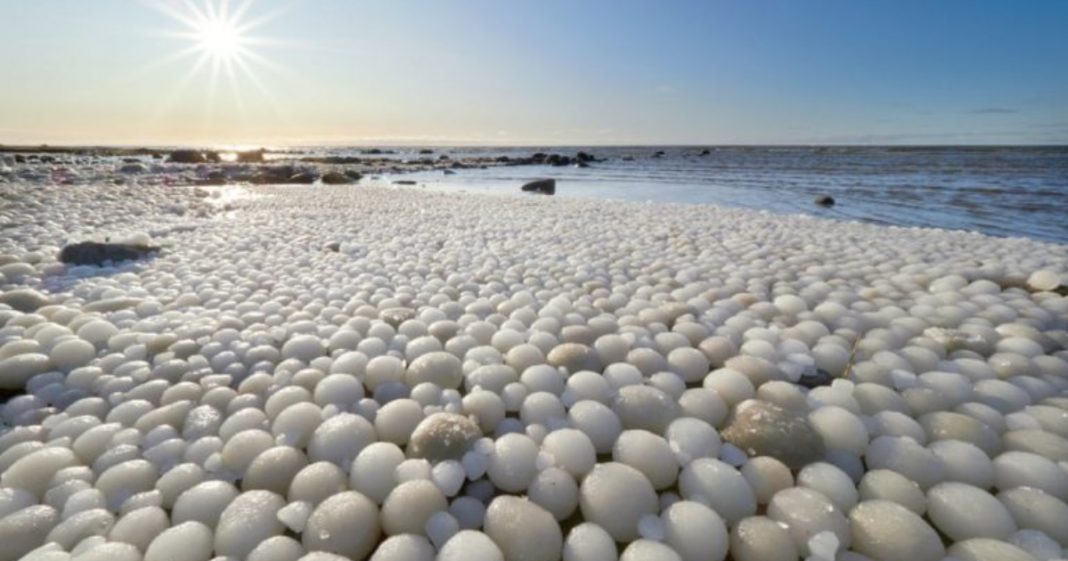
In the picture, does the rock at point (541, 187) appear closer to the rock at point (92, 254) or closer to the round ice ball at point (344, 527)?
the rock at point (92, 254)

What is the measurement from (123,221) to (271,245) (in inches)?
104

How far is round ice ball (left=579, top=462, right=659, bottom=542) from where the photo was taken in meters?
1.26

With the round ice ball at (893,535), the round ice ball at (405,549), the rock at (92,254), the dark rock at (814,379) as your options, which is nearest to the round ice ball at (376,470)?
the round ice ball at (405,549)

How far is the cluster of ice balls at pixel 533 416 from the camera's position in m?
1.24

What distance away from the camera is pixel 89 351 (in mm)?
2152

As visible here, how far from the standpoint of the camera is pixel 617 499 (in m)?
1.30

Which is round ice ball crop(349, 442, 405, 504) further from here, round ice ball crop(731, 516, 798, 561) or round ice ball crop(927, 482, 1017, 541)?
round ice ball crop(927, 482, 1017, 541)

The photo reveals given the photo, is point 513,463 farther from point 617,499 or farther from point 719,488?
point 719,488

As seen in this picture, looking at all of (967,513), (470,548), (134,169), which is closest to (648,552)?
(470,548)

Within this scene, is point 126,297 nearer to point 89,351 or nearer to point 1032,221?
point 89,351

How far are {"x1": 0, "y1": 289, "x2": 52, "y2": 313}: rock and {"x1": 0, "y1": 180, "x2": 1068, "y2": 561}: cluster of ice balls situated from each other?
0.05 ft

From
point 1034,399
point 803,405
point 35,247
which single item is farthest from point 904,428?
point 35,247

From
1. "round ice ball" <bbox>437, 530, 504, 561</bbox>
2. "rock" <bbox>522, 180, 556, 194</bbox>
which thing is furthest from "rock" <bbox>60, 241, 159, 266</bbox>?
"rock" <bbox>522, 180, 556, 194</bbox>

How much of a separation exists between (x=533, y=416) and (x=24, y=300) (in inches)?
115
